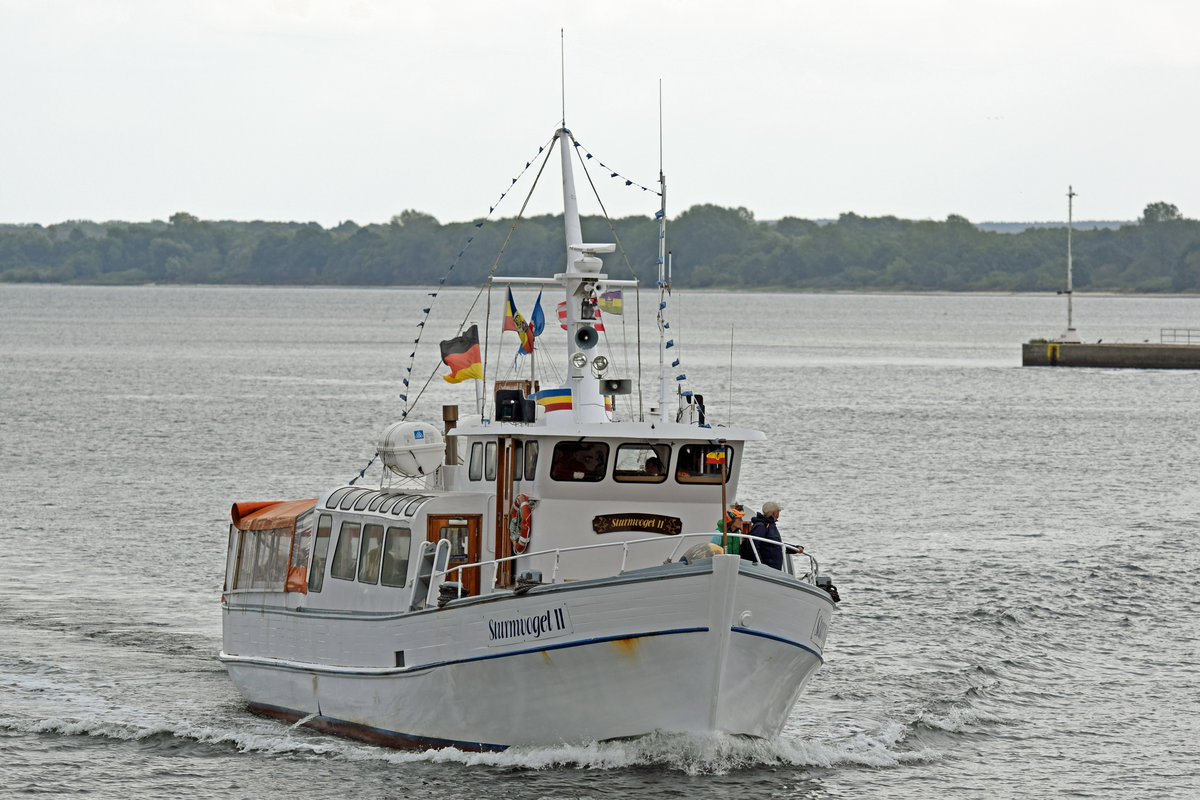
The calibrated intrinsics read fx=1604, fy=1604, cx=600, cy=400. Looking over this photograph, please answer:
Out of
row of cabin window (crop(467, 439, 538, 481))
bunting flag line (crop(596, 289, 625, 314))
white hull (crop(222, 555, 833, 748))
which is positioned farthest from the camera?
bunting flag line (crop(596, 289, 625, 314))

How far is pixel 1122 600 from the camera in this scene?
3538cm

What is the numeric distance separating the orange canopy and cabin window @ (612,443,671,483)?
19.0 feet

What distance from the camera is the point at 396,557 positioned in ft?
75.9

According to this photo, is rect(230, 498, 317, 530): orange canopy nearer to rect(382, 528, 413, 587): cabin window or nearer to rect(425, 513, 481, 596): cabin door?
rect(382, 528, 413, 587): cabin window

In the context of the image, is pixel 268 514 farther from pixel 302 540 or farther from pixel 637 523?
pixel 637 523

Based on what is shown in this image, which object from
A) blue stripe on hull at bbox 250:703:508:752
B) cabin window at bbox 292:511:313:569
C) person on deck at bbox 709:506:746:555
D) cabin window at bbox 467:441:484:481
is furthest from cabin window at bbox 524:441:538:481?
cabin window at bbox 292:511:313:569

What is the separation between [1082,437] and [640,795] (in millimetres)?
56663

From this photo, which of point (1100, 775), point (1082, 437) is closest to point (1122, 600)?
point (1100, 775)

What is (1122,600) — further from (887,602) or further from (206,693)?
(206,693)

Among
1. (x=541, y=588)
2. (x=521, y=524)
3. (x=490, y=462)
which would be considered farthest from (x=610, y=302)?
(x=541, y=588)

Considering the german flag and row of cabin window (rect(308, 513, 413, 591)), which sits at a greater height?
the german flag

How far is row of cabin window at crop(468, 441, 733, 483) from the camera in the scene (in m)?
22.6

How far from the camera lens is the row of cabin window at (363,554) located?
2310 centimetres

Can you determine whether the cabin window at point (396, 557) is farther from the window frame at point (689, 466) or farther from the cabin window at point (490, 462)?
the window frame at point (689, 466)
